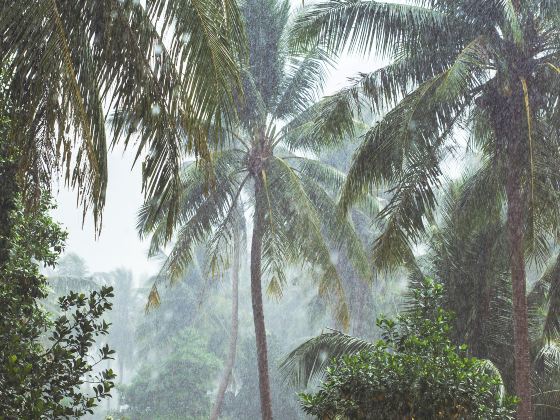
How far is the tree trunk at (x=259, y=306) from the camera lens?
13.8m

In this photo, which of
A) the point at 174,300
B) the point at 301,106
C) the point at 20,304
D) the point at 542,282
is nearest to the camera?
the point at 20,304

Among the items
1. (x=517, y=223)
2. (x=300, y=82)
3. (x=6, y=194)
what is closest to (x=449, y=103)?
(x=517, y=223)

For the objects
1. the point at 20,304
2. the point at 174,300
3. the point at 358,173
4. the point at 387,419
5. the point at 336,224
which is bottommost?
the point at 387,419

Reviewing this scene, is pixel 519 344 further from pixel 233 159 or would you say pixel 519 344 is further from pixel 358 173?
pixel 233 159

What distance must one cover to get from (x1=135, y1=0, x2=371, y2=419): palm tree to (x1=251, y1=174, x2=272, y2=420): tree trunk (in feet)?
0.06

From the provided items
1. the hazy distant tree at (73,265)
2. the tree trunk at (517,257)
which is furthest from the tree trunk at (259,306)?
the hazy distant tree at (73,265)

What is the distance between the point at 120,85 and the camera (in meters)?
5.00

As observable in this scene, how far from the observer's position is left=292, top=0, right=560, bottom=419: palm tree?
9562 mm

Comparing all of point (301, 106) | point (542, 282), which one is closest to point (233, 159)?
point (301, 106)

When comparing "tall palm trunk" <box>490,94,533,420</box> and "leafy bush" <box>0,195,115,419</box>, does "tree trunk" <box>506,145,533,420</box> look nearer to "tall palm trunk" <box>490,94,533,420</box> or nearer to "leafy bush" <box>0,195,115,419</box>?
"tall palm trunk" <box>490,94,533,420</box>

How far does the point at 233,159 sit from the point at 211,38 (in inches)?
398

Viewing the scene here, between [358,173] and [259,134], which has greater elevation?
[259,134]

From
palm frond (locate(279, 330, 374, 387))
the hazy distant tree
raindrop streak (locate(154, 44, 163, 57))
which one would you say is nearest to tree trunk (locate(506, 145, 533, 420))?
palm frond (locate(279, 330, 374, 387))

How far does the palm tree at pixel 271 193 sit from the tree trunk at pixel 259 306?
0.02m
